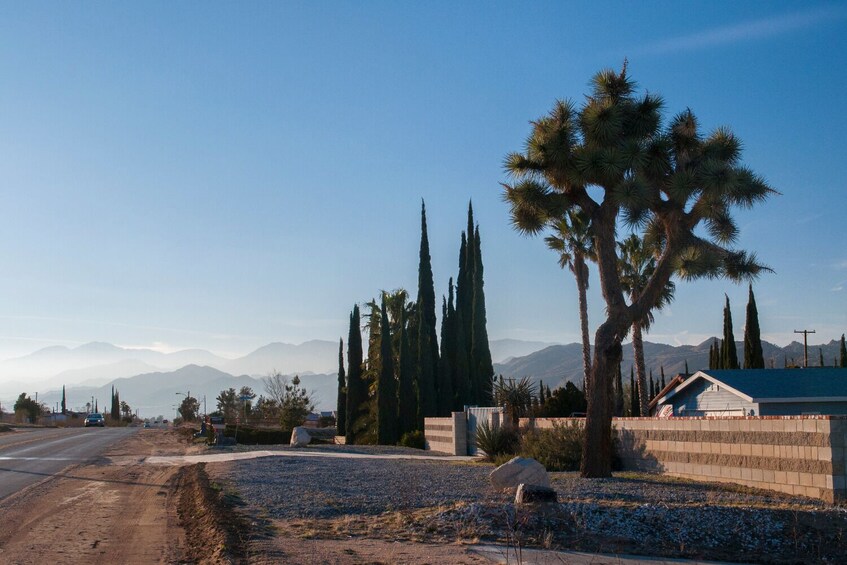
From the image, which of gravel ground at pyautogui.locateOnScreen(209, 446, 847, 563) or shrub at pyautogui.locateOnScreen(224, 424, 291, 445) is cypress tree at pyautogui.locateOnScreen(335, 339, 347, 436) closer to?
shrub at pyautogui.locateOnScreen(224, 424, 291, 445)

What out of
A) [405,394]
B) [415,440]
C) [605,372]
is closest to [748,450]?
[605,372]

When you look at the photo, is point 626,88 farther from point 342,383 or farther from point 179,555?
point 342,383

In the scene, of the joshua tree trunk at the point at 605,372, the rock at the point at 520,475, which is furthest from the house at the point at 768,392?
the rock at the point at 520,475

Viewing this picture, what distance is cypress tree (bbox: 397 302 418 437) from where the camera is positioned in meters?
46.9

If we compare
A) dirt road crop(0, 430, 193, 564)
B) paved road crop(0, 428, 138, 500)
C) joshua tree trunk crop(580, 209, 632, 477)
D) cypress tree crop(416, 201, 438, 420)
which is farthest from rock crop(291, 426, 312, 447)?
joshua tree trunk crop(580, 209, 632, 477)

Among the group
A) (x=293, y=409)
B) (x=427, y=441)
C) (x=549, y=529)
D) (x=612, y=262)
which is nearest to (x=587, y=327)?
(x=427, y=441)

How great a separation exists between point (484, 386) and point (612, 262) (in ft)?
97.9

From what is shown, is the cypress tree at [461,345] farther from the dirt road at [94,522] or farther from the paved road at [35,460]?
the dirt road at [94,522]

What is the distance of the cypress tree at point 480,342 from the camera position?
164ft

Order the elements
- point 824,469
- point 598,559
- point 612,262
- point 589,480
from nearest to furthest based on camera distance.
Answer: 1. point 598,559
2. point 824,469
3. point 589,480
4. point 612,262

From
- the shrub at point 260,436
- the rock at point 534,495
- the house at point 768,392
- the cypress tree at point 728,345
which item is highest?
the cypress tree at point 728,345

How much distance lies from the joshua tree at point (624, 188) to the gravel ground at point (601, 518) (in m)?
3.50

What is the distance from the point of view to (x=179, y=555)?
11625 millimetres

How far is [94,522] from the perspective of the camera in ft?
A: 49.6
